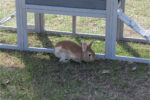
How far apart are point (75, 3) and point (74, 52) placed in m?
0.78

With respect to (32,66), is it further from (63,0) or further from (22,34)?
(63,0)

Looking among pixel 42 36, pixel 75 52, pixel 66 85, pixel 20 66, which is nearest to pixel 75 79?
pixel 66 85

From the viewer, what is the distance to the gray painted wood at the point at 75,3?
5.15m

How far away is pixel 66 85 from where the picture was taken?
15.0 feet

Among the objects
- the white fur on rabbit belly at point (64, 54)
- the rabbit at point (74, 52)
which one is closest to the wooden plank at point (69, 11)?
the rabbit at point (74, 52)

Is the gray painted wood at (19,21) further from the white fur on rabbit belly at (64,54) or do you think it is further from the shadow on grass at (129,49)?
the shadow on grass at (129,49)

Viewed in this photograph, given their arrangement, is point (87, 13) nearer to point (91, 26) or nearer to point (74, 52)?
point (74, 52)

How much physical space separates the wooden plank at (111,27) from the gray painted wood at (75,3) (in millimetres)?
118

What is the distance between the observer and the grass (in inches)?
170

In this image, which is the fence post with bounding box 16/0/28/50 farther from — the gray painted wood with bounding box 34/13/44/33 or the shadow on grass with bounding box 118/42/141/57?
the shadow on grass with bounding box 118/42/141/57

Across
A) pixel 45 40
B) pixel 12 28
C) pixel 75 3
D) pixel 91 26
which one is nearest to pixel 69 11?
pixel 75 3

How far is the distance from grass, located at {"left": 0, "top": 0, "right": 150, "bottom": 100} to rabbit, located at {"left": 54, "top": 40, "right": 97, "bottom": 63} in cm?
9

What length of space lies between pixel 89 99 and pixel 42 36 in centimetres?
280

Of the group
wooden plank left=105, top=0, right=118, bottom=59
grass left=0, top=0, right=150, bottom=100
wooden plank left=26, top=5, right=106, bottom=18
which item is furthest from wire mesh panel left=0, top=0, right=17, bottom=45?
wooden plank left=105, top=0, right=118, bottom=59
